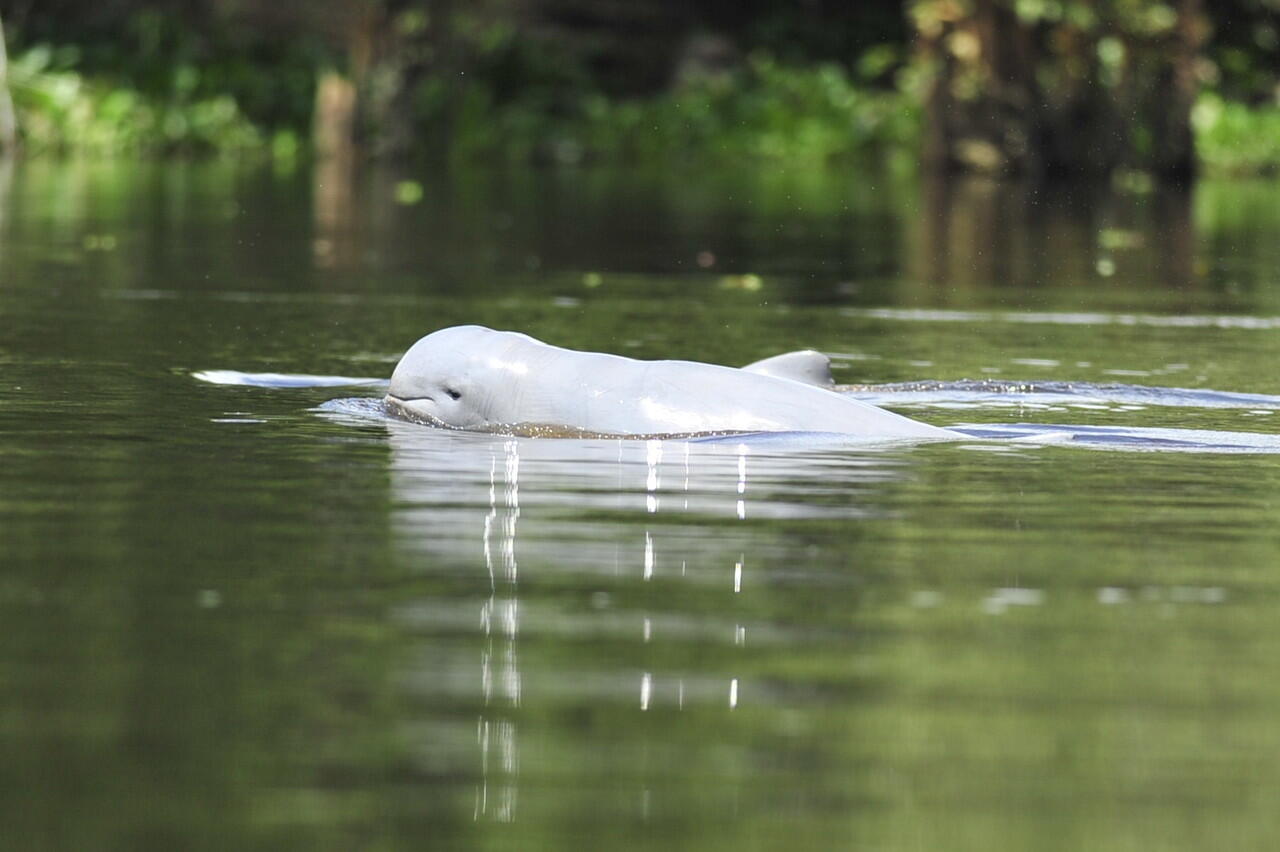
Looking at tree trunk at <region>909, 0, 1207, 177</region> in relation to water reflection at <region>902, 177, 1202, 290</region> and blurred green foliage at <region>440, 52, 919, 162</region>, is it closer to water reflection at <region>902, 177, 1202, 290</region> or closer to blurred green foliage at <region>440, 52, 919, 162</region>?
water reflection at <region>902, 177, 1202, 290</region>

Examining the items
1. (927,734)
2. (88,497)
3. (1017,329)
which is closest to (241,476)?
(88,497)

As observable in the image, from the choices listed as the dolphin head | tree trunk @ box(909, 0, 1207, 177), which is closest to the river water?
the dolphin head

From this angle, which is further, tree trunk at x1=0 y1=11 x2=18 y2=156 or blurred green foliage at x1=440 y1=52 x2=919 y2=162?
blurred green foliage at x1=440 y1=52 x2=919 y2=162

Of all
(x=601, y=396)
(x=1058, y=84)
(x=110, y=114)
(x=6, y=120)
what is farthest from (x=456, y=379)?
(x=110, y=114)

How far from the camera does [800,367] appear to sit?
8.79 meters

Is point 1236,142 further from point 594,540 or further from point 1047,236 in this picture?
point 594,540

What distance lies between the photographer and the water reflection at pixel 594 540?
456cm

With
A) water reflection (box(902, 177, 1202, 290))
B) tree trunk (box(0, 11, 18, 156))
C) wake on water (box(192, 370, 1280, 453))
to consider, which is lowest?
wake on water (box(192, 370, 1280, 453))

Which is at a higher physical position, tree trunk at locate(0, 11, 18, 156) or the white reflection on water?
tree trunk at locate(0, 11, 18, 156)

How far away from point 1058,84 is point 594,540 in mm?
29950

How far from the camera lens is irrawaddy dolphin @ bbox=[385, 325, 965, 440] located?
8062mm

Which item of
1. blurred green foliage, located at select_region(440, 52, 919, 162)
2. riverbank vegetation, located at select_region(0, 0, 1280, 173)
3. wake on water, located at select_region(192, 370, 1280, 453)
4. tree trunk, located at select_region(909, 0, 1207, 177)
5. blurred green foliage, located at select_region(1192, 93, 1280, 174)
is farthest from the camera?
blurred green foliage, located at select_region(440, 52, 919, 162)

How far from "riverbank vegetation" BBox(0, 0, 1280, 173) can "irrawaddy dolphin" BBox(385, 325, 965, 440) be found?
25447 mm

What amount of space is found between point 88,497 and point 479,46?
3738 centimetres
